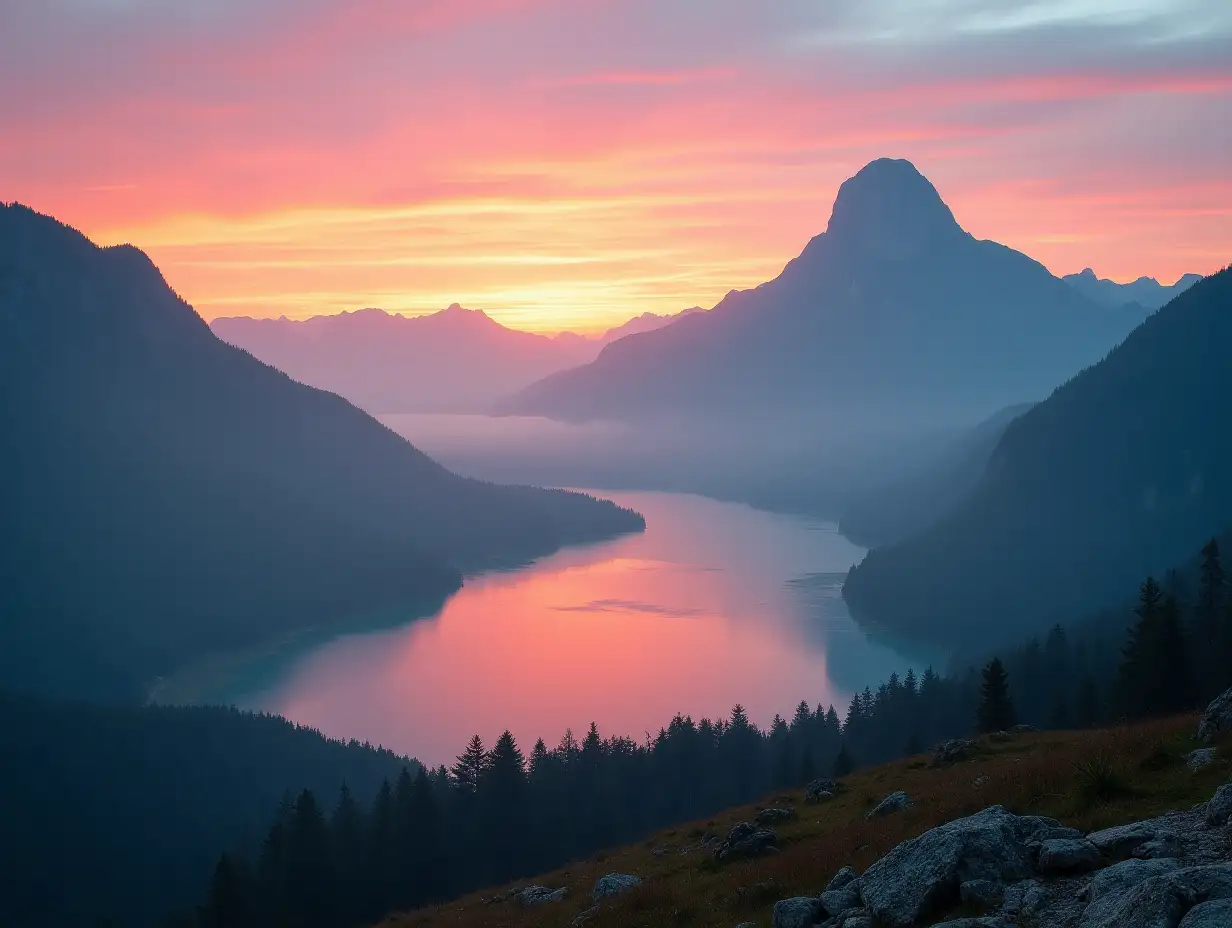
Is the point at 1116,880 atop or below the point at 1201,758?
below

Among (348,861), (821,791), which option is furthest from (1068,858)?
(348,861)

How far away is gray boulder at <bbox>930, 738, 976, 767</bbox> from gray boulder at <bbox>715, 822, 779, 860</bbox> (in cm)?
868

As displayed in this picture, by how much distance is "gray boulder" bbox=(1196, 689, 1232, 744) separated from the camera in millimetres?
20734

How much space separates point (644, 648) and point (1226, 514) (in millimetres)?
111324

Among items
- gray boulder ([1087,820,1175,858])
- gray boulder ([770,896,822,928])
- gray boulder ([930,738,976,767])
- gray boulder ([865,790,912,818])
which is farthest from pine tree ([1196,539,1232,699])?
gray boulder ([770,896,822,928])

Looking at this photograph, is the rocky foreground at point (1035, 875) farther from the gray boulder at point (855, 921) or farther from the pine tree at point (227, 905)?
the pine tree at point (227, 905)

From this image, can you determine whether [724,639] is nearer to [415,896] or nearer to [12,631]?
[415,896]

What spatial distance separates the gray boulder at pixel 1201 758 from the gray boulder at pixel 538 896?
16.8 m

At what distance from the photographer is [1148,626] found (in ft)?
160

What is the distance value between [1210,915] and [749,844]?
14.8 metres

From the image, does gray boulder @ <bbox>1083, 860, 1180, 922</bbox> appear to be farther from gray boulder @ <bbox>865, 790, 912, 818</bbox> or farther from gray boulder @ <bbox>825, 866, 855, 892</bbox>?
gray boulder @ <bbox>865, 790, 912, 818</bbox>

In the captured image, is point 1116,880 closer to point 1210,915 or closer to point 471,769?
point 1210,915

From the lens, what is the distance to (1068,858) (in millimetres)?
15352

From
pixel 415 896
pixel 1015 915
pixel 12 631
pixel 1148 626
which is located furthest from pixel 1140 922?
pixel 12 631
